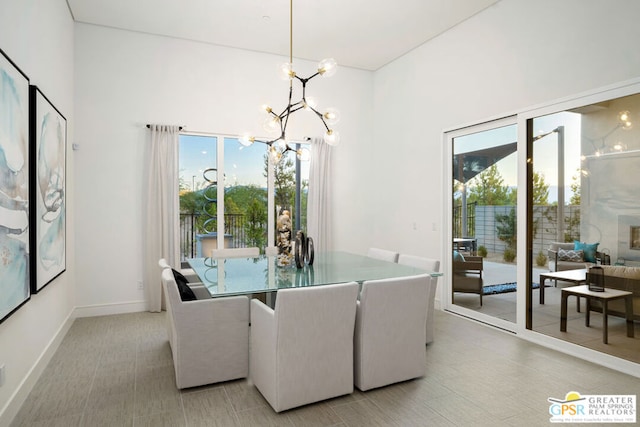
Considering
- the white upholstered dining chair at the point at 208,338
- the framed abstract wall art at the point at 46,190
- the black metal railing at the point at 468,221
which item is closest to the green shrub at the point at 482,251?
the black metal railing at the point at 468,221

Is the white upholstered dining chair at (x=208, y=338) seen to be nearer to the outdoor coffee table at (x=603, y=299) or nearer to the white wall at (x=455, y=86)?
the outdoor coffee table at (x=603, y=299)

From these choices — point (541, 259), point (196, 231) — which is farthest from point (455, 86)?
point (196, 231)

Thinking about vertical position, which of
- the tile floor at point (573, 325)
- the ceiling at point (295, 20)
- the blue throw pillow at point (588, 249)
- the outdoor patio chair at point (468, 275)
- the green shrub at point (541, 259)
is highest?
the ceiling at point (295, 20)

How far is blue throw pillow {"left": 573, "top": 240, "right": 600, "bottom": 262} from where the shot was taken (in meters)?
3.22

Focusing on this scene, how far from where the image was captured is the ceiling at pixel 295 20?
4.10 meters

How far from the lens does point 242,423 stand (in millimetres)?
2268

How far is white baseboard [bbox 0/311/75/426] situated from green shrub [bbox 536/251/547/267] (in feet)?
14.1

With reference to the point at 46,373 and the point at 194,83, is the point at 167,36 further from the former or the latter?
the point at 46,373

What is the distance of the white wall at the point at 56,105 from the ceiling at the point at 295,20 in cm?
70

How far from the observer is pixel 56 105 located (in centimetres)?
357

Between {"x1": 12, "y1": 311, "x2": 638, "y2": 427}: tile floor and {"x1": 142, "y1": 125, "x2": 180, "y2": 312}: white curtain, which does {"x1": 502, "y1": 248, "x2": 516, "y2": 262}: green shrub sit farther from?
{"x1": 142, "y1": 125, "x2": 180, "y2": 312}: white curtain

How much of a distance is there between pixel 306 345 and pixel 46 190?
2419mm

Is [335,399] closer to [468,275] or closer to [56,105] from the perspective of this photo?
[468,275]

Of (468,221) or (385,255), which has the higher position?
(468,221)
